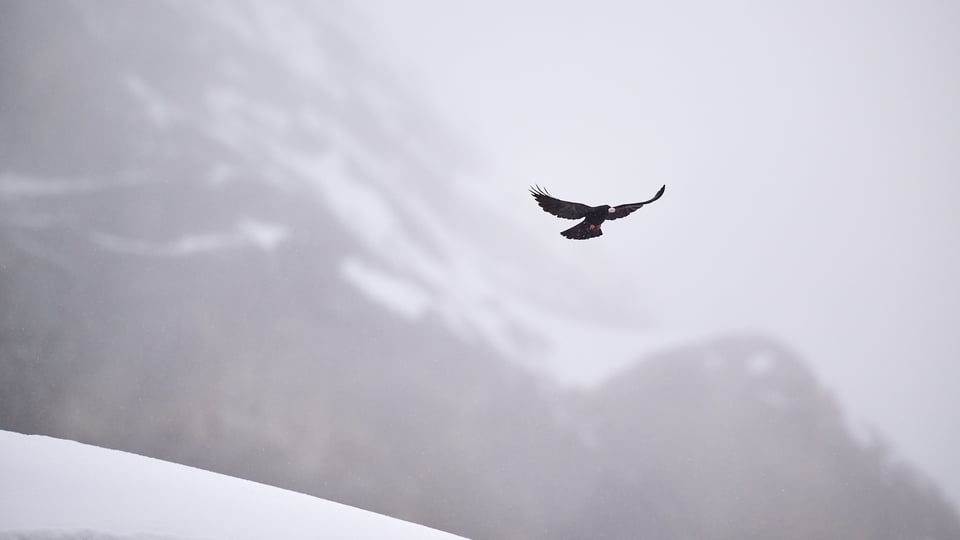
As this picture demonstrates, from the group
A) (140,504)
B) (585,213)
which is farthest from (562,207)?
(140,504)

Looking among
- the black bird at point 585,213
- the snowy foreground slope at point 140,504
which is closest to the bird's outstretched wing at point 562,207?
the black bird at point 585,213

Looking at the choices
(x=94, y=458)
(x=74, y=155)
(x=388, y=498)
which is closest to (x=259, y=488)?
(x=94, y=458)

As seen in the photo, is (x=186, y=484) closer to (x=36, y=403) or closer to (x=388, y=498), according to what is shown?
(x=388, y=498)

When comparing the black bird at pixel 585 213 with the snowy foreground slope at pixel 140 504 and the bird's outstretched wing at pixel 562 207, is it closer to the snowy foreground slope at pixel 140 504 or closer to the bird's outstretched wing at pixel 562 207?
the bird's outstretched wing at pixel 562 207

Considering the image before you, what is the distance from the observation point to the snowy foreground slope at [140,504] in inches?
303

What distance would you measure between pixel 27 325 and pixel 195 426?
16.1ft

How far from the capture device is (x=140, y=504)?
29.5 ft

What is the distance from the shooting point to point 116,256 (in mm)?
16328

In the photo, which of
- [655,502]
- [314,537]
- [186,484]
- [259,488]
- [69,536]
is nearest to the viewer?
[69,536]

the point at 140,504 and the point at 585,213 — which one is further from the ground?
the point at 585,213

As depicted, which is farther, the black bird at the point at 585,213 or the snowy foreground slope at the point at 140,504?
the snowy foreground slope at the point at 140,504

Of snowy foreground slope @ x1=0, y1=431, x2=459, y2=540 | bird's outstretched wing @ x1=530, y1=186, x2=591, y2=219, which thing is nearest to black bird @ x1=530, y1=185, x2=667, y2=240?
bird's outstretched wing @ x1=530, y1=186, x2=591, y2=219

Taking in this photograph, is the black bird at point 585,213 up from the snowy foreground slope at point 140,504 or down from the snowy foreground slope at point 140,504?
up

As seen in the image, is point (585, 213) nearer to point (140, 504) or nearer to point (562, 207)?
point (562, 207)
